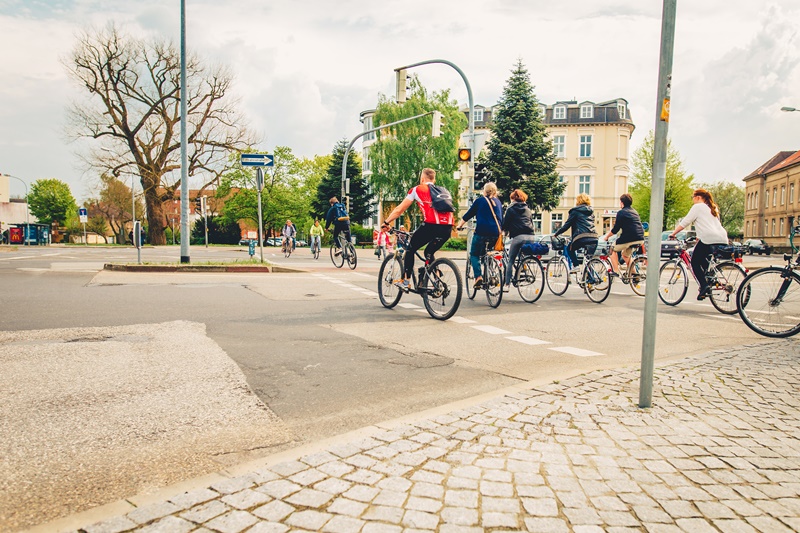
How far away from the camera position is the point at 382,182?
51.9 m

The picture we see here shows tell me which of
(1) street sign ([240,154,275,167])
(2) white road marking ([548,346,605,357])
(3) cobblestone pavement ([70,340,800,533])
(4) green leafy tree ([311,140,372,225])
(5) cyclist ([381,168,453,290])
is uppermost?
(4) green leafy tree ([311,140,372,225])

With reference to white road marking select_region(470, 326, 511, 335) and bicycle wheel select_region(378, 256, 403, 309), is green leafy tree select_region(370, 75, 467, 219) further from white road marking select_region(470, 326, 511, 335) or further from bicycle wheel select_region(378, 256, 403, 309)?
white road marking select_region(470, 326, 511, 335)

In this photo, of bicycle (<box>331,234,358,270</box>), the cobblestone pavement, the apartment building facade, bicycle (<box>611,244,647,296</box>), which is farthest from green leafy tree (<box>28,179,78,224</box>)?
the cobblestone pavement

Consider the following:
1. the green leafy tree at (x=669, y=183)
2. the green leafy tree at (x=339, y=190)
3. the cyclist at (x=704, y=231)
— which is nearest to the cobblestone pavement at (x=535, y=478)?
the cyclist at (x=704, y=231)

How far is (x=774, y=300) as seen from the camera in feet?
24.5

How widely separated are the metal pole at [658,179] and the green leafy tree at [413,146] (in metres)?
46.0

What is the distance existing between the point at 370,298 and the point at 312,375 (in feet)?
19.8

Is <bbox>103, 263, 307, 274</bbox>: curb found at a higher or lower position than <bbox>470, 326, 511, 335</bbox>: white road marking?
higher

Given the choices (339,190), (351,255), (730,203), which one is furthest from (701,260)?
(730,203)

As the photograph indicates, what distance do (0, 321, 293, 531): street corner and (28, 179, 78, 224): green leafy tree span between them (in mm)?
115371

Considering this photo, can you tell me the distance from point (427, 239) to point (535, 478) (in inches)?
235

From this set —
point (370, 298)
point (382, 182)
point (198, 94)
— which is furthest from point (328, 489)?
point (382, 182)

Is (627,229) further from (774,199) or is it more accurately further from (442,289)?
(774,199)

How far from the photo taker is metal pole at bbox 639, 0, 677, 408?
3818mm
